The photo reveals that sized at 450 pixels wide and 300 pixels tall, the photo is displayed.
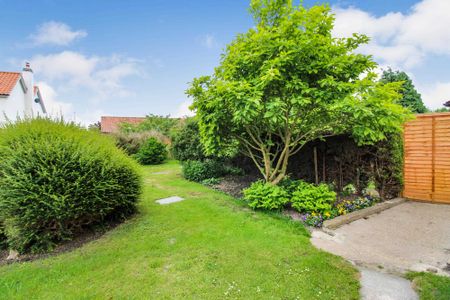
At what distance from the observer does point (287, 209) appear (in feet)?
16.6

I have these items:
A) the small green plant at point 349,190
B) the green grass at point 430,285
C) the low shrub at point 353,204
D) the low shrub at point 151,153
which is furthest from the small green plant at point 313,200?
the low shrub at point 151,153

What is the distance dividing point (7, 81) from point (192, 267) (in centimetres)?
1764

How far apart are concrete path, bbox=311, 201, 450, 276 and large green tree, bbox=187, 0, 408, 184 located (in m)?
1.67

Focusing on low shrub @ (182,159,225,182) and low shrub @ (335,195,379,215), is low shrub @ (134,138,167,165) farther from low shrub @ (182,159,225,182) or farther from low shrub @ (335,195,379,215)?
low shrub @ (335,195,379,215)

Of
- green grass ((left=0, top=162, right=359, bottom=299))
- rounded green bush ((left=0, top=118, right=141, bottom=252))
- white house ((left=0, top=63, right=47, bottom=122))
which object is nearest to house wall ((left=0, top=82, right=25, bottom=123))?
white house ((left=0, top=63, right=47, bottom=122))

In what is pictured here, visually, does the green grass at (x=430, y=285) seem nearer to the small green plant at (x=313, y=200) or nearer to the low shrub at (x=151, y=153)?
the small green plant at (x=313, y=200)

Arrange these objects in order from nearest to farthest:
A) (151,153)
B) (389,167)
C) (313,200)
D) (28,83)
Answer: (313,200)
(389,167)
(151,153)
(28,83)

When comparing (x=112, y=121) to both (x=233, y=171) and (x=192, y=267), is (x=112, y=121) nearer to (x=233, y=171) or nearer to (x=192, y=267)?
(x=233, y=171)

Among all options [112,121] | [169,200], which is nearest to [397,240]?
[169,200]

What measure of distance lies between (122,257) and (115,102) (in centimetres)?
1128

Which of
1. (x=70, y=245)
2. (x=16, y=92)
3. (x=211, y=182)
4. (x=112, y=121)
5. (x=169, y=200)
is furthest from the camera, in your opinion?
(x=112, y=121)

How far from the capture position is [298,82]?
4145mm

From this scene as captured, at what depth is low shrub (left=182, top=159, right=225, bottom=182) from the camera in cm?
898

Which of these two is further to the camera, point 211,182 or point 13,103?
point 13,103
